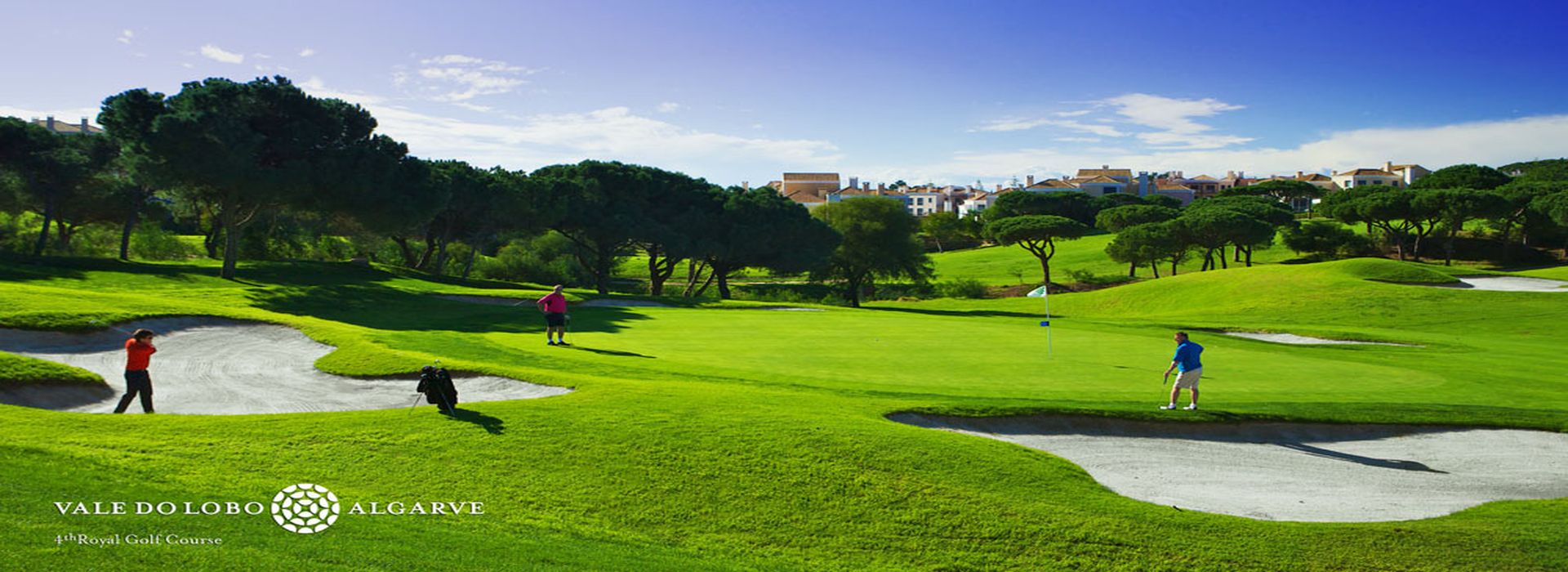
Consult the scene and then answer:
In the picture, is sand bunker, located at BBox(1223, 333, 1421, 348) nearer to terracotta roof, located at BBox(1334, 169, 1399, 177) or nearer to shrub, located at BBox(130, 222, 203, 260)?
shrub, located at BBox(130, 222, 203, 260)

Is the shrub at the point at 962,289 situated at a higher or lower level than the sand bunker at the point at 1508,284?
lower

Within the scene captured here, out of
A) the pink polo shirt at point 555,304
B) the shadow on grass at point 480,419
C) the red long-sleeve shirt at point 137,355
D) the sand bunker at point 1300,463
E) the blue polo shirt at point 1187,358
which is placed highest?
the pink polo shirt at point 555,304

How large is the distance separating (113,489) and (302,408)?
6374 millimetres

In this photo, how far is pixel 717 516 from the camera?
9227 mm

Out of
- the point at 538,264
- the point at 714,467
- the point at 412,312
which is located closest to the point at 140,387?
the point at 714,467

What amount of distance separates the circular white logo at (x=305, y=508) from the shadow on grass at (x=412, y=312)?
1890 cm

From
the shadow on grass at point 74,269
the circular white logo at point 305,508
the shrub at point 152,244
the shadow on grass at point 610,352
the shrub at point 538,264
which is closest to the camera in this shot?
the circular white logo at point 305,508

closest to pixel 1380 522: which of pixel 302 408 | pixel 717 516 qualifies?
pixel 717 516

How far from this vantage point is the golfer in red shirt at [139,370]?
527 inches

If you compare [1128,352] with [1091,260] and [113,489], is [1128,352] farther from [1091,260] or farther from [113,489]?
[1091,260]

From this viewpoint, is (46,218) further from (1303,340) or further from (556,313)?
(1303,340)

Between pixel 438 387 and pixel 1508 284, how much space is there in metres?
63.9

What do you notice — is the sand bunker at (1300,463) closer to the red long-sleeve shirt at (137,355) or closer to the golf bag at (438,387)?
the golf bag at (438,387)

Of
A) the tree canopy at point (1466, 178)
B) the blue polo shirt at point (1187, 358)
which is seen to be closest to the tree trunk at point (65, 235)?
the blue polo shirt at point (1187, 358)
